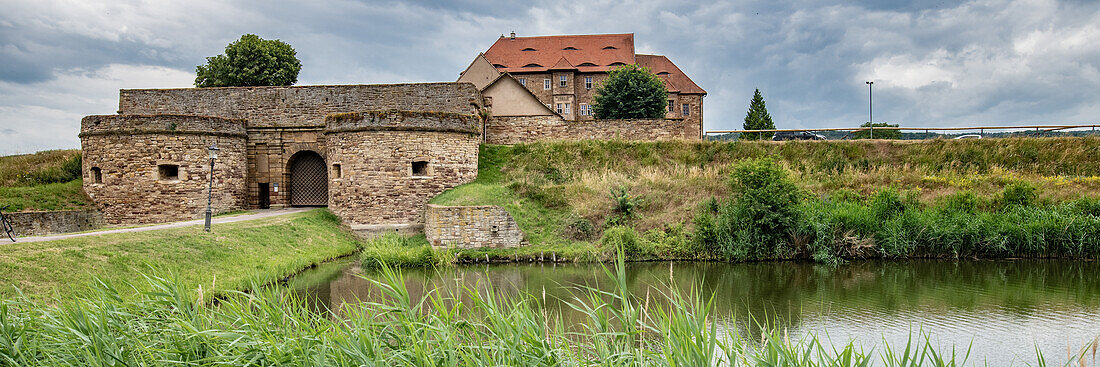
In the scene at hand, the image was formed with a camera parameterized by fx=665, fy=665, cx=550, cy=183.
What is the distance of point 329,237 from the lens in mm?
16641

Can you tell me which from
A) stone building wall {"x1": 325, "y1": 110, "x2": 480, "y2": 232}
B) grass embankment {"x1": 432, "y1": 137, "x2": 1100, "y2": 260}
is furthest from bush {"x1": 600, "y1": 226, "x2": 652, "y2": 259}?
stone building wall {"x1": 325, "y1": 110, "x2": 480, "y2": 232}

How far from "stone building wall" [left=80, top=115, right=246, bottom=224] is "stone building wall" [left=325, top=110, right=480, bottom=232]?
A: 13.6 feet

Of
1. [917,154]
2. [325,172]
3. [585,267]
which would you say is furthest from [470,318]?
[917,154]

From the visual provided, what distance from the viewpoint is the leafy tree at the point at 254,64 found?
32.0 m

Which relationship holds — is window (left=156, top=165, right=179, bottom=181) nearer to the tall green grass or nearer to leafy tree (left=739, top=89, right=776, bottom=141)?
the tall green grass

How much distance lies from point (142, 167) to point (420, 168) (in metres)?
7.55

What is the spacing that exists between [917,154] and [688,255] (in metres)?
10.4

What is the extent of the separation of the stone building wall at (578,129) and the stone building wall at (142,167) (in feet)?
29.6

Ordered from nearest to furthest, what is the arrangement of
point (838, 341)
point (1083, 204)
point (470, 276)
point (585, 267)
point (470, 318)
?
point (470, 318) < point (838, 341) < point (470, 276) < point (585, 267) < point (1083, 204)

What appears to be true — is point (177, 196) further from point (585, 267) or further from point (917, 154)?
point (917, 154)

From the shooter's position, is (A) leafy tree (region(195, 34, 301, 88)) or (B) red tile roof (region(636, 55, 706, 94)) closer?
(A) leafy tree (region(195, 34, 301, 88))

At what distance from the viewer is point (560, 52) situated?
4066 centimetres

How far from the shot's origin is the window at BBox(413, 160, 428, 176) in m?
17.8

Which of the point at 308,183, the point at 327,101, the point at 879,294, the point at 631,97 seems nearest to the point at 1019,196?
the point at 879,294
